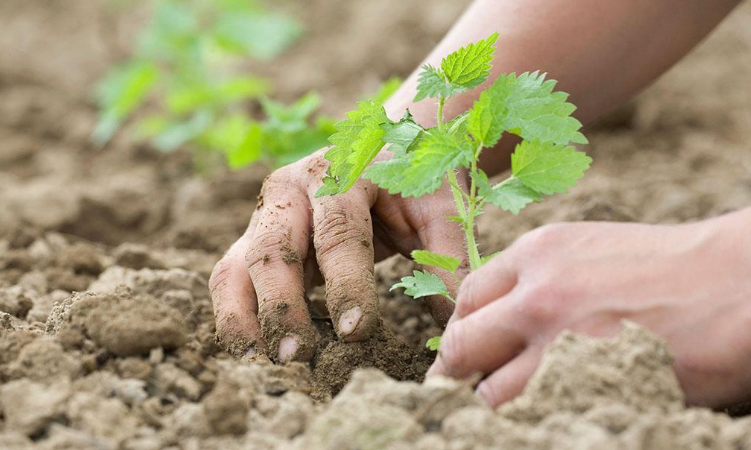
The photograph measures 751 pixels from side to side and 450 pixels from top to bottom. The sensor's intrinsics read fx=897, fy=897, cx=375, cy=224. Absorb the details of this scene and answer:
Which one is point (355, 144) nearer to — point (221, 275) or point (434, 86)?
point (434, 86)

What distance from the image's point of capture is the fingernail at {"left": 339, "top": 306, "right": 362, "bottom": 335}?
1.84 meters

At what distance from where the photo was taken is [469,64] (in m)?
1.80

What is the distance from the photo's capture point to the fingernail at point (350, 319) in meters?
1.84

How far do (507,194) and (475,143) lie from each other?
0.46 ft

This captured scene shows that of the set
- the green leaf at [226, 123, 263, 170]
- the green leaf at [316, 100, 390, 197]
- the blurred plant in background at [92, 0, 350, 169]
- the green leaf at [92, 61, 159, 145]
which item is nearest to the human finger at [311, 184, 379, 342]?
the green leaf at [316, 100, 390, 197]

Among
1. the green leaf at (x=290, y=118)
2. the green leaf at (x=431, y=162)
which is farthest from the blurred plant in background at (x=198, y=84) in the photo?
the green leaf at (x=431, y=162)

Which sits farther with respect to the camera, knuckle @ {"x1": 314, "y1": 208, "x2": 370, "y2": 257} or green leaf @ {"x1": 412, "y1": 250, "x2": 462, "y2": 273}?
knuckle @ {"x1": 314, "y1": 208, "x2": 370, "y2": 257}

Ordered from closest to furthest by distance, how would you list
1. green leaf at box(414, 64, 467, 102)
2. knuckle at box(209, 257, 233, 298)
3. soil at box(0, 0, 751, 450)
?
1. soil at box(0, 0, 751, 450)
2. green leaf at box(414, 64, 467, 102)
3. knuckle at box(209, 257, 233, 298)

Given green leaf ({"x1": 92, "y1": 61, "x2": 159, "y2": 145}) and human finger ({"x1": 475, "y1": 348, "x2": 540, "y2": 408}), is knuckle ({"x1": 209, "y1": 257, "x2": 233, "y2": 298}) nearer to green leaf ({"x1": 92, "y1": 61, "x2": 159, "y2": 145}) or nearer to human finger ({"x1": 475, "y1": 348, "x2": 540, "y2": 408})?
human finger ({"x1": 475, "y1": 348, "x2": 540, "y2": 408})

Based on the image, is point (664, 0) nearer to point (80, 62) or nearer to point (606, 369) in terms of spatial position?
point (606, 369)

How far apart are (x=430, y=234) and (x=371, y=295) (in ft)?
0.88

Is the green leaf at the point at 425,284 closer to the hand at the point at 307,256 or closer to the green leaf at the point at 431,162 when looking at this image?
the hand at the point at 307,256

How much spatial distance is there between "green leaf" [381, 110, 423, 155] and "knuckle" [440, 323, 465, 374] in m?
0.39

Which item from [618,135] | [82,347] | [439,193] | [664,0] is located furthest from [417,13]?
[82,347]
